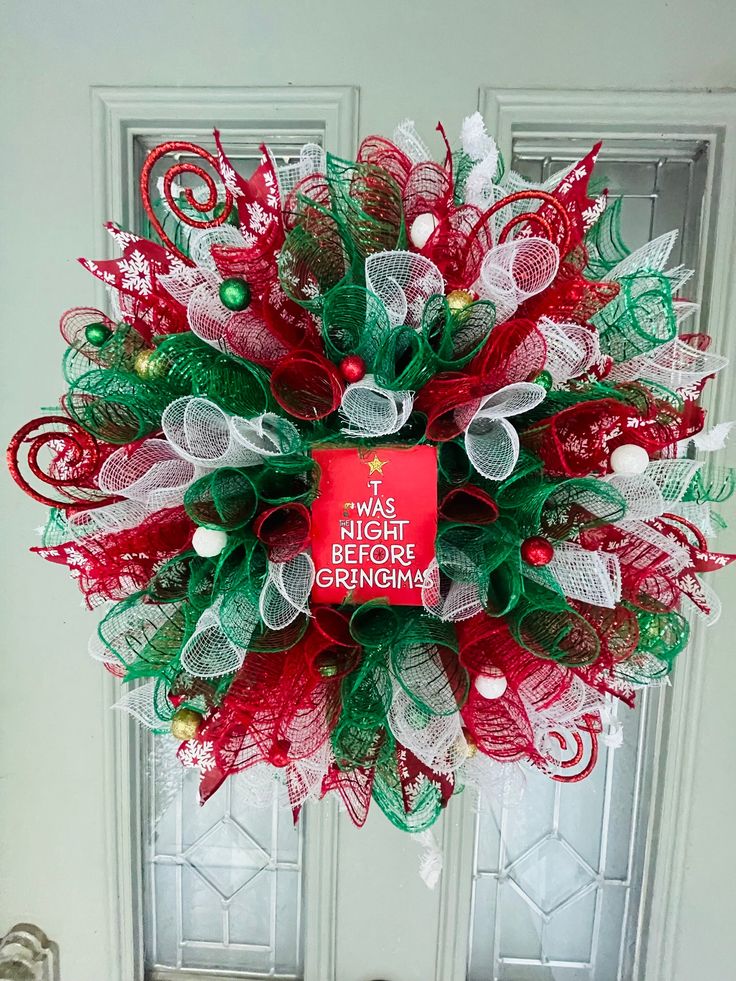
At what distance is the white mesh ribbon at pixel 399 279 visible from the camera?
486 mm

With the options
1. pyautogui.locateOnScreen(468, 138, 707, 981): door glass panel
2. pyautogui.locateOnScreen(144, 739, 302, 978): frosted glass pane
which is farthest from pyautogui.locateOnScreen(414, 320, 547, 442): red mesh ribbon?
pyautogui.locateOnScreen(144, 739, 302, 978): frosted glass pane

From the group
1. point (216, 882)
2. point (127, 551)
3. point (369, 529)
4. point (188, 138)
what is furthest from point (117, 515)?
point (216, 882)

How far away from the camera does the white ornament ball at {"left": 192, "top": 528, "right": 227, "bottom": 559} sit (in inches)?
19.9

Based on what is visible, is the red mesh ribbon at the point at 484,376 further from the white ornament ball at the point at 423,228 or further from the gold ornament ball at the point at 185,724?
the gold ornament ball at the point at 185,724

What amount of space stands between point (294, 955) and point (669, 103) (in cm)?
167

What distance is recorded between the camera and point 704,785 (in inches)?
41.7

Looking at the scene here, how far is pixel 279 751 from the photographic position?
1.81 ft

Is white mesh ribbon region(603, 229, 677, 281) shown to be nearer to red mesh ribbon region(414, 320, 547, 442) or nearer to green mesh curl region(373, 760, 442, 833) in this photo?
red mesh ribbon region(414, 320, 547, 442)

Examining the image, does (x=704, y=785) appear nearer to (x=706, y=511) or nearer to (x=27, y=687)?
(x=706, y=511)

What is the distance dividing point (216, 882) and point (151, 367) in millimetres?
1105

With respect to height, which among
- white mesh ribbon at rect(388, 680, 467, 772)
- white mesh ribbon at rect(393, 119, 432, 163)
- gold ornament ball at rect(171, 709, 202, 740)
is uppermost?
white mesh ribbon at rect(393, 119, 432, 163)

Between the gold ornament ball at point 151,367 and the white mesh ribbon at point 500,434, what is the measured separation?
0.92ft

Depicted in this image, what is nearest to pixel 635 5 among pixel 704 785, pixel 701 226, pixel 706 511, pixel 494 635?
pixel 701 226

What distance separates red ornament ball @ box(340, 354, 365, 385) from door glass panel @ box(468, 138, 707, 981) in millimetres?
910
